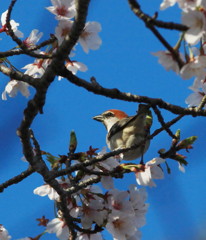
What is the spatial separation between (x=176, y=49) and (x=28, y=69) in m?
1.89

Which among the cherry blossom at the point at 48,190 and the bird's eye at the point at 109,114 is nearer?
the cherry blossom at the point at 48,190

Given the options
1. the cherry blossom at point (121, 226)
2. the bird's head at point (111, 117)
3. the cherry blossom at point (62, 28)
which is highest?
the bird's head at point (111, 117)

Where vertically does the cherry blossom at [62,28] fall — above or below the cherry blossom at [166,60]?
above

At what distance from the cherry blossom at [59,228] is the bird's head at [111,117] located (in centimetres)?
459

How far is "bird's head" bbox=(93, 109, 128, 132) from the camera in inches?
318

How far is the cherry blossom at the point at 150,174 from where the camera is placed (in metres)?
3.43

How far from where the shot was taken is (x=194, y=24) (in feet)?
7.49

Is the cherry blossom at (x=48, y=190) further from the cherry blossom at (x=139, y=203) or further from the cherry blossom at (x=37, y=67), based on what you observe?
the cherry blossom at (x=37, y=67)

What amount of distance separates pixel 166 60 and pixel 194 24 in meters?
0.44

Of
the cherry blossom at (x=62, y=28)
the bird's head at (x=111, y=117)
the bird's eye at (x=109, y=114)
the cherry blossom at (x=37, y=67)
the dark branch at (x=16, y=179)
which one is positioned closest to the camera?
the cherry blossom at (x=62, y=28)

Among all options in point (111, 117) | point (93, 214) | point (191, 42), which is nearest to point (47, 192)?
point (93, 214)

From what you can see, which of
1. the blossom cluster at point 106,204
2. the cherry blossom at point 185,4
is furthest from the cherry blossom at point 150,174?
the cherry blossom at point 185,4

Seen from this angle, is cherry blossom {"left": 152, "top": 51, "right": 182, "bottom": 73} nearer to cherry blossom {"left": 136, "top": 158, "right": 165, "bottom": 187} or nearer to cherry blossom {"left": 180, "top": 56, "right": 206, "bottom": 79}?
cherry blossom {"left": 180, "top": 56, "right": 206, "bottom": 79}

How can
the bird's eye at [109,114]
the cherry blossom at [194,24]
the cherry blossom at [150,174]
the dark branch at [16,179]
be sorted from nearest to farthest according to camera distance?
the cherry blossom at [194,24] → the cherry blossom at [150,174] → the dark branch at [16,179] → the bird's eye at [109,114]
